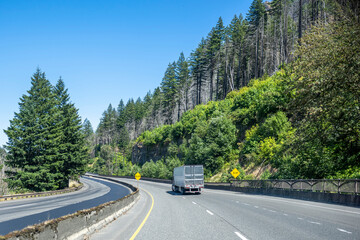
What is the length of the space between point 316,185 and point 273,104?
24826 mm

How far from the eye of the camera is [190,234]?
895cm

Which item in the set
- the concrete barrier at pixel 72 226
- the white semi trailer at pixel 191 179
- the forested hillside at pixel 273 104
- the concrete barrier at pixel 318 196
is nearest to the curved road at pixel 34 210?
the concrete barrier at pixel 72 226

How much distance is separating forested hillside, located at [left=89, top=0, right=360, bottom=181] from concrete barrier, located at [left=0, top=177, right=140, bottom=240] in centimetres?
1445

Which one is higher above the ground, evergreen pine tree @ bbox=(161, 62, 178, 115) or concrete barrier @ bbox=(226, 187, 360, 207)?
evergreen pine tree @ bbox=(161, 62, 178, 115)

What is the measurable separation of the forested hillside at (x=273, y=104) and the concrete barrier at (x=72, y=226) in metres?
14.5

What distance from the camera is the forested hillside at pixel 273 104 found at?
18.5 m

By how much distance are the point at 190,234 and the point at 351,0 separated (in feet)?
60.0

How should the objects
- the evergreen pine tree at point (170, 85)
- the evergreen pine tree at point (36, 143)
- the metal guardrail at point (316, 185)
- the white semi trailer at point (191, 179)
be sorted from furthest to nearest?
the evergreen pine tree at point (170, 85) → the evergreen pine tree at point (36, 143) → the white semi trailer at point (191, 179) → the metal guardrail at point (316, 185)

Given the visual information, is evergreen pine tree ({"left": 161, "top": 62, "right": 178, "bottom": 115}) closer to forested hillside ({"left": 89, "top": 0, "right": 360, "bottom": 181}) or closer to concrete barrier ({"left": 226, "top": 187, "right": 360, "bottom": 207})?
forested hillside ({"left": 89, "top": 0, "right": 360, "bottom": 181})

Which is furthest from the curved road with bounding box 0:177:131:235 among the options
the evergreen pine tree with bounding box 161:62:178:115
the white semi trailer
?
the evergreen pine tree with bounding box 161:62:178:115

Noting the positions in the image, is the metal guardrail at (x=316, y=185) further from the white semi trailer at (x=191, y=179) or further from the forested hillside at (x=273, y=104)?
the white semi trailer at (x=191, y=179)

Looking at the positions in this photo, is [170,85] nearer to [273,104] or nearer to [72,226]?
[273,104]

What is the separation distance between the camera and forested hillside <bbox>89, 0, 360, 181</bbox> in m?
18.5

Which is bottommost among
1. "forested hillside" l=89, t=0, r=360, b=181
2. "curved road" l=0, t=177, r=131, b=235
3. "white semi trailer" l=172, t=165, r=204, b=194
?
"curved road" l=0, t=177, r=131, b=235
